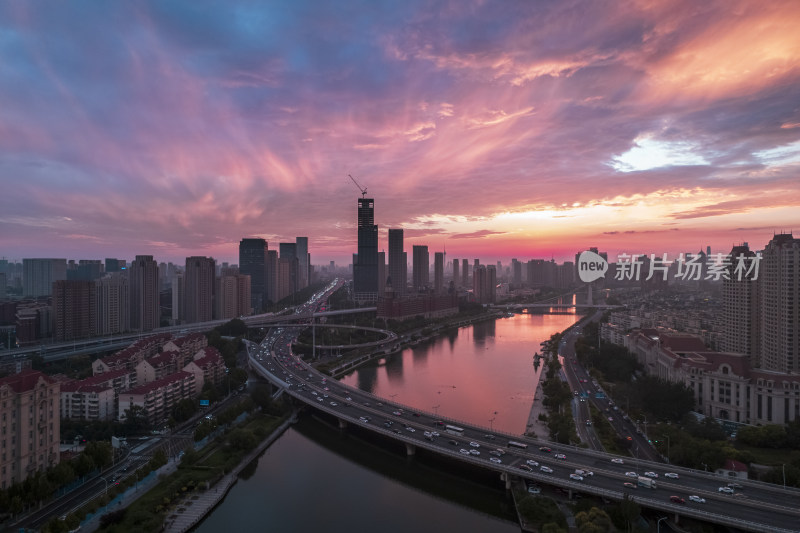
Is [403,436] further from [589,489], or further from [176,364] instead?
[176,364]

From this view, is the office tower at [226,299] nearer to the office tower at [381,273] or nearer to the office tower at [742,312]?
the office tower at [381,273]

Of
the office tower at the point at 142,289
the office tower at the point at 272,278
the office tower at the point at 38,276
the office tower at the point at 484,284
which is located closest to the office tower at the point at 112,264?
the office tower at the point at 38,276

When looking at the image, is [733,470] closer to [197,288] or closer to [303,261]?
[197,288]

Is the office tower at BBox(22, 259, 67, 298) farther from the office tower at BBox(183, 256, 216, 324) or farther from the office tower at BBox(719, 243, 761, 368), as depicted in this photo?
the office tower at BBox(719, 243, 761, 368)

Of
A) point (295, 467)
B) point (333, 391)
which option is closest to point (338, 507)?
point (295, 467)

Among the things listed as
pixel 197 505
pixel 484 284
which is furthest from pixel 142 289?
pixel 484 284

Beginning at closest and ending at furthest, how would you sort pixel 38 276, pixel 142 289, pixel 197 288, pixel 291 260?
pixel 142 289 < pixel 197 288 < pixel 38 276 < pixel 291 260
